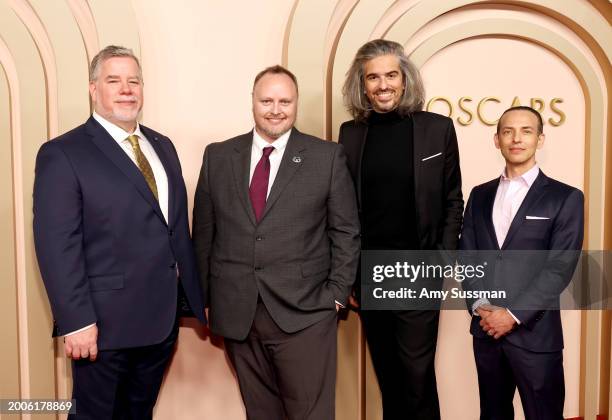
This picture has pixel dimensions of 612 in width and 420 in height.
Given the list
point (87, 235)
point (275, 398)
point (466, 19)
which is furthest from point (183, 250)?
point (466, 19)

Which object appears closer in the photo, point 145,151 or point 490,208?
point 145,151

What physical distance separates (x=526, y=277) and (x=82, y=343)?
184 cm

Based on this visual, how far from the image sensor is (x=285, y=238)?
2.14 meters

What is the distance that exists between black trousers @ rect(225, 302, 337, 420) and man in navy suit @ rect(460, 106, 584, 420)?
28.1 inches

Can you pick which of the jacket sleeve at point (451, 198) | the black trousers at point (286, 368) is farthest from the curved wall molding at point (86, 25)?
the jacket sleeve at point (451, 198)

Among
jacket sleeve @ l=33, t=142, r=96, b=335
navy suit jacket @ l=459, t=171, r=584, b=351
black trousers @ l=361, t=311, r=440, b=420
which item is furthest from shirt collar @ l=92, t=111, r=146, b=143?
navy suit jacket @ l=459, t=171, r=584, b=351

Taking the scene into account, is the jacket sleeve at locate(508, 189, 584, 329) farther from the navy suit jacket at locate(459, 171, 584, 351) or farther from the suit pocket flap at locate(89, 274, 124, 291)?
the suit pocket flap at locate(89, 274, 124, 291)

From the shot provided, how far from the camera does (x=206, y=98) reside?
2721 millimetres

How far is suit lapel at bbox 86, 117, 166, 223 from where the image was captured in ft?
6.59

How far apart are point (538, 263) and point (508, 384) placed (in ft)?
1.84

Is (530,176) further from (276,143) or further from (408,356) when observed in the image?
(276,143)

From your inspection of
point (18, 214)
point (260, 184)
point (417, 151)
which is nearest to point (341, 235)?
point (260, 184)

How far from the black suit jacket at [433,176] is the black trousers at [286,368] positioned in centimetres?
60

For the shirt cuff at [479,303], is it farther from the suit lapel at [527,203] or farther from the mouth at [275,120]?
the mouth at [275,120]
